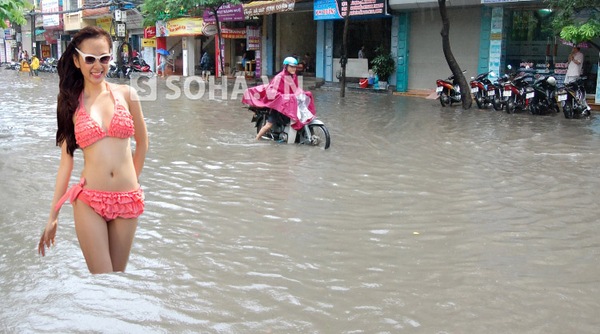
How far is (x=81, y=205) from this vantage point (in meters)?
3.20

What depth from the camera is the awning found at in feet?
78.4

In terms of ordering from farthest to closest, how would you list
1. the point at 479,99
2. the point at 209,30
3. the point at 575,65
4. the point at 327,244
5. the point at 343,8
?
1. the point at 209,30
2. the point at 343,8
3. the point at 479,99
4. the point at 575,65
5. the point at 327,244

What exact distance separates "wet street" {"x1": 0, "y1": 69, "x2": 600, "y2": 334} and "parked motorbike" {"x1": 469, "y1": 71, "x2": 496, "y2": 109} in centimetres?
532

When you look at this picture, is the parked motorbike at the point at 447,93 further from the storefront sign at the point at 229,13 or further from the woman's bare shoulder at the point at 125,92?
the woman's bare shoulder at the point at 125,92

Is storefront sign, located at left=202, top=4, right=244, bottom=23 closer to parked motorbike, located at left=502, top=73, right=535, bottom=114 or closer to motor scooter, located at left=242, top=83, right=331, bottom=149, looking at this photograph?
parked motorbike, located at left=502, top=73, right=535, bottom=114

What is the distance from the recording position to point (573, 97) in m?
13.0

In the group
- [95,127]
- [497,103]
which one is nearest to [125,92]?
[95,127]

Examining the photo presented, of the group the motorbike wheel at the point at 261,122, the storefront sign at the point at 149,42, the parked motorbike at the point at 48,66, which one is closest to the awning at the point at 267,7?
the storefront sign at the point at 149,42

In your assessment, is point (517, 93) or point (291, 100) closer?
point (291, 100)

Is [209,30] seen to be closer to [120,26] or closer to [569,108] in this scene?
[120,26]

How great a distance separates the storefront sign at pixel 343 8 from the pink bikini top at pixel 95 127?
725 inches

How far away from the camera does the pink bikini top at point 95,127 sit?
3.20 meters

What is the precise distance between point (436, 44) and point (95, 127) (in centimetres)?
1846

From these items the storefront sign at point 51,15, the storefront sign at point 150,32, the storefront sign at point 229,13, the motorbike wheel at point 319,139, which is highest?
the storefront sign at point 51,15
